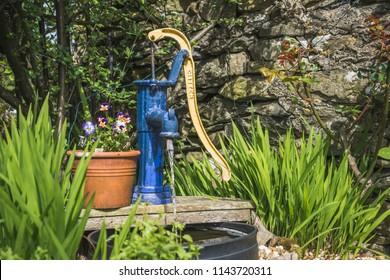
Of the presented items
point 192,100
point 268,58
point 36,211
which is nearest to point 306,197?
point 192,100

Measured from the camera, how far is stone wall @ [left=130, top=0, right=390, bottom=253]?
291 centimetres

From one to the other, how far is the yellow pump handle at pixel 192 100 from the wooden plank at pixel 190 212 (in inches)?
5.4

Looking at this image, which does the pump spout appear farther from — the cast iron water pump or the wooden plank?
the wooden plank

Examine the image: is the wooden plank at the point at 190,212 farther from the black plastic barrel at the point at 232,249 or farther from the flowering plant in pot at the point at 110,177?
the black plastic barrel at the point at 232,249

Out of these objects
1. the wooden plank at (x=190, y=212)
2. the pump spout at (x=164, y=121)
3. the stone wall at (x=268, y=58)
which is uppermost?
the stone wall at (x=268, y=58)

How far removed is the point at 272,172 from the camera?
2.59 meters

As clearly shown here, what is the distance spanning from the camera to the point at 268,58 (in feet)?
10.2

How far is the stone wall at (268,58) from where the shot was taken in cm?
291

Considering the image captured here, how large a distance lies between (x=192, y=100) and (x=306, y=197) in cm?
68

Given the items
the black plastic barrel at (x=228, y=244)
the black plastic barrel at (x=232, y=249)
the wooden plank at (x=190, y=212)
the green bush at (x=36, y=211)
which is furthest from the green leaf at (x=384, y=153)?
the green bush at (x=36, y=211)

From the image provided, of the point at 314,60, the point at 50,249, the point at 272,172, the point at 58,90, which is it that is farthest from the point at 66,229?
the point at 314,60

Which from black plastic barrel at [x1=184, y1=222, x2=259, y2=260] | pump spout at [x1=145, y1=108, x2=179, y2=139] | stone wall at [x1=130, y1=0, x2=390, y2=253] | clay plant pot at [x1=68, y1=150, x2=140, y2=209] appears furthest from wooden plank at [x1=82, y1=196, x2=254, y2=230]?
stone wall at [x1=130, y1=0, x2=390, y2=253]

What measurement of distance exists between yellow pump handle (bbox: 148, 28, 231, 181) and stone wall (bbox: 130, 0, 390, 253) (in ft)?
1.95
